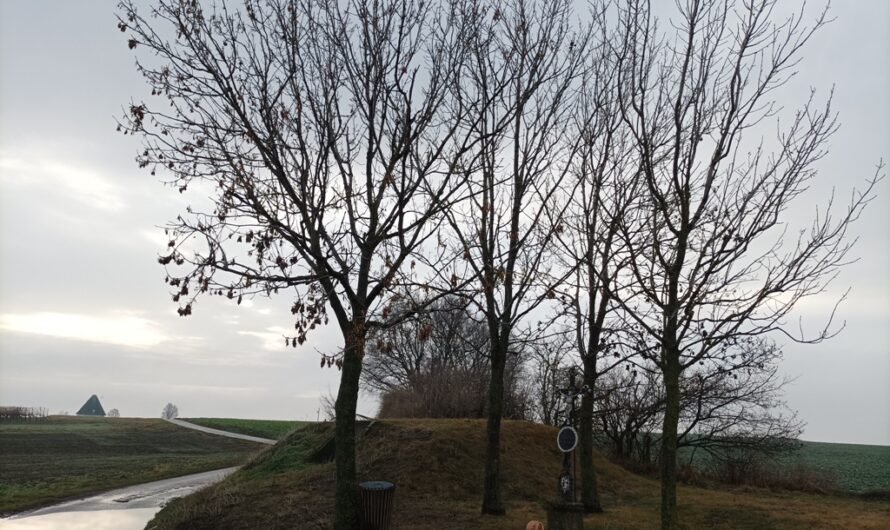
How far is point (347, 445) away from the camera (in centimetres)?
1127

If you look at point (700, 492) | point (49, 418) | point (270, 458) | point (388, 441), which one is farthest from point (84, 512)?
point (49, 418)

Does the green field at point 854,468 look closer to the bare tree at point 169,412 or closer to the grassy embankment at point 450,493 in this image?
the grassy embankment at point 450,493

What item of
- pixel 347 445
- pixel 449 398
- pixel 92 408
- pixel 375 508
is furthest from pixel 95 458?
pixel 92 408

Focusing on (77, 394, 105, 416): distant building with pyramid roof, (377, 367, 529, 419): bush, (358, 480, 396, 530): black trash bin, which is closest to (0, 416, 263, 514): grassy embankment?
(377, 367, 529, 419): bush

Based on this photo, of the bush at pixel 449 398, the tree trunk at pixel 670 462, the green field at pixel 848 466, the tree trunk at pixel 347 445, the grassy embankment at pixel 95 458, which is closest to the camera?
the tree trunk at pixel 670 462

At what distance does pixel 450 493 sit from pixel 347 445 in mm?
6040

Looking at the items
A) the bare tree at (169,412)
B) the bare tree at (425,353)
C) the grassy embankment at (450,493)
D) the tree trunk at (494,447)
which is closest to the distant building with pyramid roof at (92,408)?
the bare tree at (169,412)

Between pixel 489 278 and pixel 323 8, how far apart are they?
6375mm

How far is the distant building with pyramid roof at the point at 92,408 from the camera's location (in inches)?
3269

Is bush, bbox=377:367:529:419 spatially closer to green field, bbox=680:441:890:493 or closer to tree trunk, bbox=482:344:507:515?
green field, bbox=680:441:890:493

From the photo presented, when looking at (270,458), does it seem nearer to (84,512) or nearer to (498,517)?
(84,512)

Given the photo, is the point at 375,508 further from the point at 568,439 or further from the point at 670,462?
the point at 670,462

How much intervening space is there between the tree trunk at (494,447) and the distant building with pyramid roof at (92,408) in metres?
84.6

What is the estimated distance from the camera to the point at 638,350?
11109 mm
